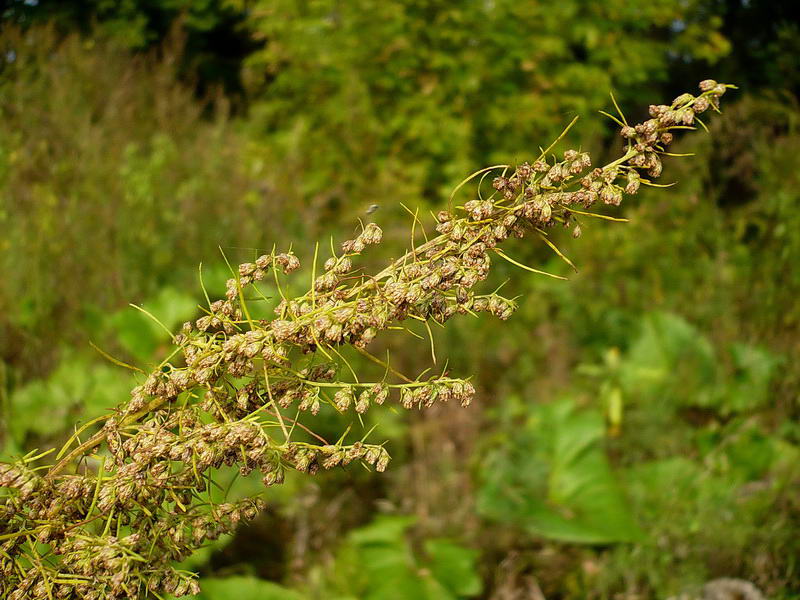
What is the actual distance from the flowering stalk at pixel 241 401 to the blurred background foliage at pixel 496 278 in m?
0.91

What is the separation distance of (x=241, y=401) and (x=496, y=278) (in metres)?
3.57

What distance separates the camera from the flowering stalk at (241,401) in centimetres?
80

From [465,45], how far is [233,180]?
1.98 metres

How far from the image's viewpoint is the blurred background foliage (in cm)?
274

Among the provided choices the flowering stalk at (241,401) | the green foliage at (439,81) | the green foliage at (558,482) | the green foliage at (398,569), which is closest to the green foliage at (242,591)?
the green foliage at (398,569)

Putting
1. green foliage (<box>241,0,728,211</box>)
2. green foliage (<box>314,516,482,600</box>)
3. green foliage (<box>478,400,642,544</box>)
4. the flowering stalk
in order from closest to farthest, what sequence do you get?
the flowering stalk < green foliage (<box>314,516,482,600</box>) < green foliage (<box>478,400,642,544</box>) < green foliage (<box>241,0,728,211</box>)

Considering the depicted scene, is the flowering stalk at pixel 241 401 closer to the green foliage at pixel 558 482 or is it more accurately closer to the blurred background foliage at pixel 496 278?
the blurred background foliage at pixel 496 278

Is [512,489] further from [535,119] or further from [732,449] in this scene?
[535,119]

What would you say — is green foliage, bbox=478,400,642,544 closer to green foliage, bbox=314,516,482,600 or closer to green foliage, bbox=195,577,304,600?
green foliage, bbox=314,516,482,600

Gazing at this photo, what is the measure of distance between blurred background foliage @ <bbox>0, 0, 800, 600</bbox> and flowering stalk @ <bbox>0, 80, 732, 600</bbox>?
0.91 meters

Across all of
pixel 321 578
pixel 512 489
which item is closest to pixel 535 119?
pixel 512 489

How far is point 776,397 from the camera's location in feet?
11.9

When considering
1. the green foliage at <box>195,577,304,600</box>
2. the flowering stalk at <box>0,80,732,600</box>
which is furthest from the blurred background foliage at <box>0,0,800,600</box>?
the flowering stalk at <box>0,80,732,600</box>

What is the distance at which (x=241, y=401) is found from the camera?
0.85 meters
